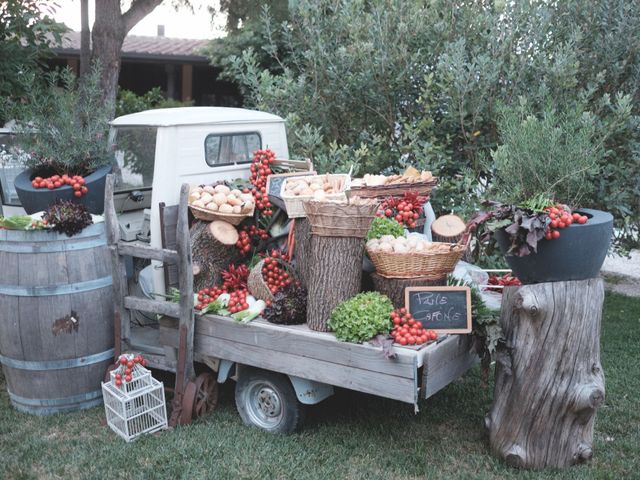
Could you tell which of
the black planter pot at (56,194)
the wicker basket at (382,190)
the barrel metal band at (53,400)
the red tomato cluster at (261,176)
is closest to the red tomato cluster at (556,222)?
the wicker basket at (382,190)

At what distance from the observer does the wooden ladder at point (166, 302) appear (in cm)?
412

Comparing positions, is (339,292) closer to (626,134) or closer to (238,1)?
(626,134)

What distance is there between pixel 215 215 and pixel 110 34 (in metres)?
4.80

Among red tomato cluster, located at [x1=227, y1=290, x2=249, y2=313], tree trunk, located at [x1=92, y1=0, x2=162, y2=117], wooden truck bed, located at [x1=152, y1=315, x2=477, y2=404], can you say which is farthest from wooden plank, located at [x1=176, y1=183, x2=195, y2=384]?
tree trunk, located at [x1=92, y1=0, x2=162, y2=117]

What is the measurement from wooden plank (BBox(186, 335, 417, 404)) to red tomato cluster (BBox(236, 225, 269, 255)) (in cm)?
71

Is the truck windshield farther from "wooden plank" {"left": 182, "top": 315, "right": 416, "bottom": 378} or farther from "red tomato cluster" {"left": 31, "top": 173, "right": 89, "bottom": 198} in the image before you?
"wooden plank" {"left": 182, "top": 315, "right": 416, "bottom": 378}

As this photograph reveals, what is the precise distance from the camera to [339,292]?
3.87 meters

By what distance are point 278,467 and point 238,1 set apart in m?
7.19

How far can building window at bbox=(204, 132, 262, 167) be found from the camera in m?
4.95

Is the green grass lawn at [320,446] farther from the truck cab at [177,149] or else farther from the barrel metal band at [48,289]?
the truck cab at [177,149]

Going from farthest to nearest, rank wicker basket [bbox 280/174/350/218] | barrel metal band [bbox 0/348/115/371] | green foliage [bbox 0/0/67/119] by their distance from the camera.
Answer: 1. green foliage [bbox 0/0/67/119]
2. barrel metal band [bbox 0/348/115/371]
3. wicker basket [bbox 280/174/350/218]

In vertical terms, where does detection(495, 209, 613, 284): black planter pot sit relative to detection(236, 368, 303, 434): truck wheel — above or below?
above

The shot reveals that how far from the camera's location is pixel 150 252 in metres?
4.28

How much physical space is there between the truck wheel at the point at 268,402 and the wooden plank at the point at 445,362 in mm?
907
